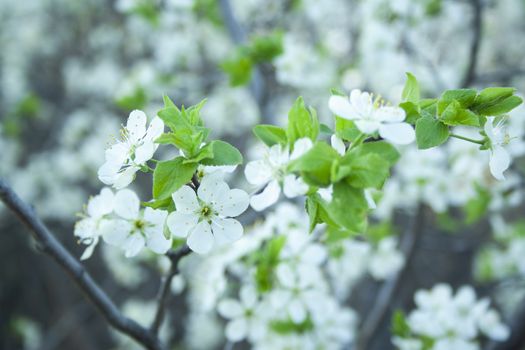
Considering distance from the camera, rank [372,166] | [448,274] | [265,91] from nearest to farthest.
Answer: [372,166] < [265,91] < [448,274]

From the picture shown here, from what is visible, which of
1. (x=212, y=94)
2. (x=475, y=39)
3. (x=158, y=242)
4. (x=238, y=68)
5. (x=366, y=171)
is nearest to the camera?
(x=366, y=171)

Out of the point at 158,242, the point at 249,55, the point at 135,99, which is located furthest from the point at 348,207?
the point at 135,99

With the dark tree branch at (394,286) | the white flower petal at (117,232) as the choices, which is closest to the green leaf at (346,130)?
the white flower petal at (117,232)

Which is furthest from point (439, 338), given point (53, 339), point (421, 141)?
point (53, 339)

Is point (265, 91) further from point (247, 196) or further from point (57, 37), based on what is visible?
point (57, 37)

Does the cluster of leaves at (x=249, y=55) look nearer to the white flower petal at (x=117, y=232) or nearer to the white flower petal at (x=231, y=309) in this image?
the white flower petal at (x=231, y=309)

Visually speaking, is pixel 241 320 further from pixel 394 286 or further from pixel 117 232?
pixel 394 286

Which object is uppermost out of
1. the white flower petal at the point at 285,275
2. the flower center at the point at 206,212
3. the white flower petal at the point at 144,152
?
the white flower petal at the point at 144,152
